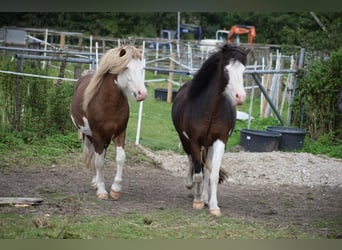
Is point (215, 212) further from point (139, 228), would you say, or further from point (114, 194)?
point (114, 194)

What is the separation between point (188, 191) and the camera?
623 centimetres

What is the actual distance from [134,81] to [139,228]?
5.03ft

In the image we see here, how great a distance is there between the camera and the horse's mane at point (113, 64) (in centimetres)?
537

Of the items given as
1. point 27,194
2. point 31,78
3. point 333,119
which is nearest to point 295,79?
point 333,119

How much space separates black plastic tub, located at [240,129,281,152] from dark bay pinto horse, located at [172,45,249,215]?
3.25 m

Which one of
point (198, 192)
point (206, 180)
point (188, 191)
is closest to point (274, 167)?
point (188, 191)

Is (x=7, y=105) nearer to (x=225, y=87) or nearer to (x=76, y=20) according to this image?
(x=225, y=87)

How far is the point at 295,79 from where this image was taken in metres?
10.1

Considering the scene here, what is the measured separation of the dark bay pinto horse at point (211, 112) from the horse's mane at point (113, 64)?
653mm

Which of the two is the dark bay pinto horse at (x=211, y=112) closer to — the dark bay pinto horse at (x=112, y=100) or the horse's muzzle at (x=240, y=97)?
the horse's muzzle at (x=240, y=97)

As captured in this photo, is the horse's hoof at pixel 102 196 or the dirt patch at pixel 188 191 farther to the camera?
the horse's hoof at pixel 102 196

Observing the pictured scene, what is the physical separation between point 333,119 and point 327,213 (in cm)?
453

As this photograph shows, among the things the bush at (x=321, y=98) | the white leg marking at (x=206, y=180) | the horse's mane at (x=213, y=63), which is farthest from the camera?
the bush at (x=321, y=98)

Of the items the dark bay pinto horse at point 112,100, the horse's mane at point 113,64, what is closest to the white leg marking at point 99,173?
the dark bay pinto horse at point 112,100
